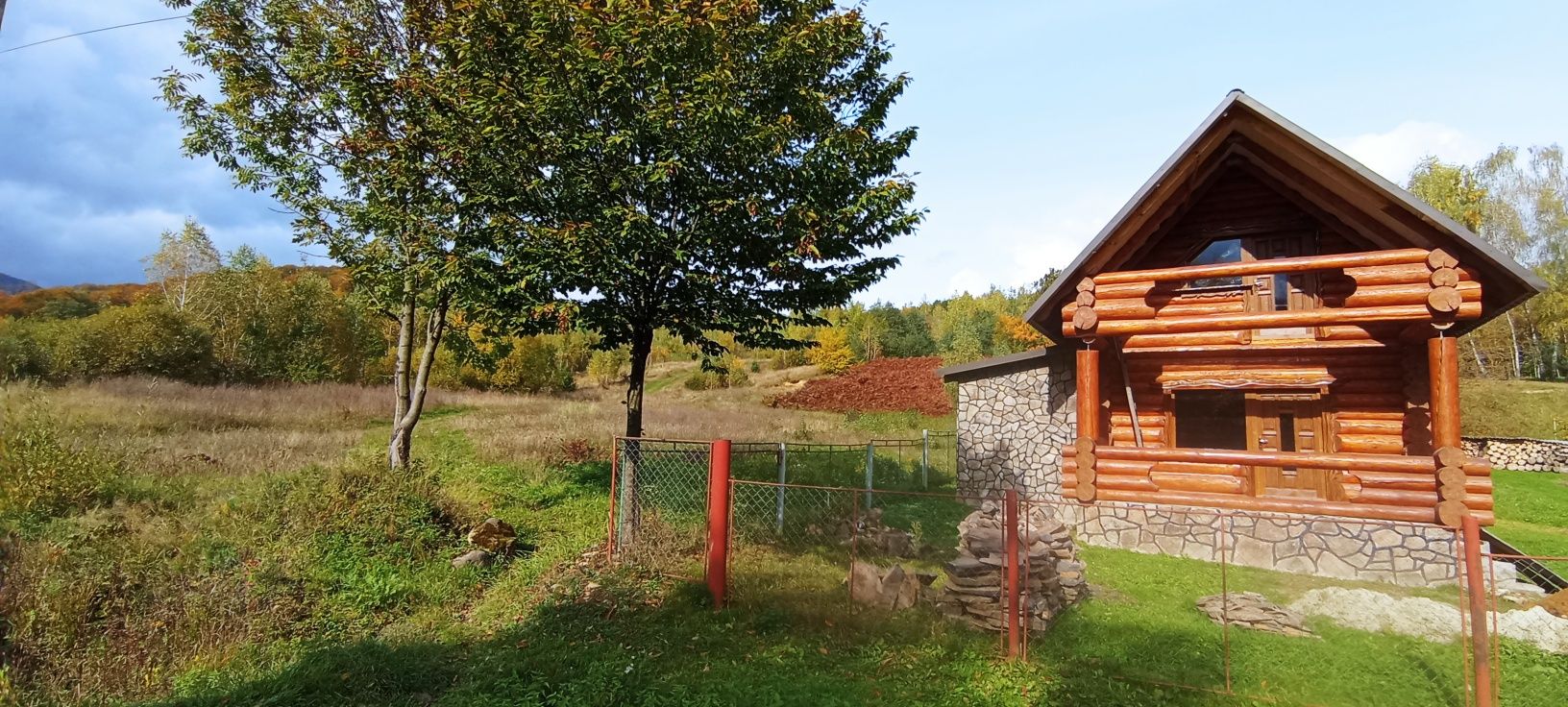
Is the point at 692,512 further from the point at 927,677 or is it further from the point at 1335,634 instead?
the point at 1335,634

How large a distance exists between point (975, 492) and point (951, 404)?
19217 mm

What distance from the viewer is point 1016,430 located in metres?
14.1

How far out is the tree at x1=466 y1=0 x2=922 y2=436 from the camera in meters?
6.95

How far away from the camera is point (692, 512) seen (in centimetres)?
882

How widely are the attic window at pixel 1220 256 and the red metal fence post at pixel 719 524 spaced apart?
28.9 feet

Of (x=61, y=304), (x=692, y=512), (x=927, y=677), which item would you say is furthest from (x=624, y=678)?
(x=61, y=304)

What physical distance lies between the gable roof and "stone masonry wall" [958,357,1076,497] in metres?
4.24

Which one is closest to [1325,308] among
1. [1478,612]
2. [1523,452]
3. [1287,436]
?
[1287,436]

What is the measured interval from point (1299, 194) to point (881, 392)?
27.0m

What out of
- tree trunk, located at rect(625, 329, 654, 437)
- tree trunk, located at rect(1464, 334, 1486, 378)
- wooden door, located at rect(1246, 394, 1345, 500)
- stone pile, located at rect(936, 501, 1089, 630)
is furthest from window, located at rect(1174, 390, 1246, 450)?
tree trunk, located at rect(1464, 334, 1486, 378)

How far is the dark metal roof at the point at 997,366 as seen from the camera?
1359 cm

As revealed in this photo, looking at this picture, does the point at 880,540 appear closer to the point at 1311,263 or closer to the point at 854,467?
the point at 854,467

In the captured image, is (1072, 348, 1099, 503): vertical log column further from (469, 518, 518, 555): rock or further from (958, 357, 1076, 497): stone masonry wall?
(469, 518, 518, 555): rock

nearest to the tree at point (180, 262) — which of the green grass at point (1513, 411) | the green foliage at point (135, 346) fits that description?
the green foliage at point (135, 346)
